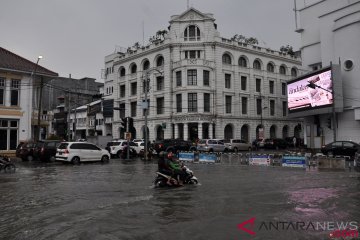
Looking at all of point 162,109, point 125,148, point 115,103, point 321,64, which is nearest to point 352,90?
point 321,64

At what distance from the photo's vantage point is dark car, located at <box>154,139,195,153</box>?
119 feet

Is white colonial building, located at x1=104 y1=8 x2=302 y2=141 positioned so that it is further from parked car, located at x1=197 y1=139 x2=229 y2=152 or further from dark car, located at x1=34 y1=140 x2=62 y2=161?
dark car, located at x1=34 y1=140 x2=62 y2=161

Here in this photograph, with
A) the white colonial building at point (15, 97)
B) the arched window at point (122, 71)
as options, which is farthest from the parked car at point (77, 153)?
the arched window at point (122, 71)

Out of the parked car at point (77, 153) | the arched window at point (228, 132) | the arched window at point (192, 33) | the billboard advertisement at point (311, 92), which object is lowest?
the parked car at point (77, 153)

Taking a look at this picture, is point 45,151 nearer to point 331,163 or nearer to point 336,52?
point 331,163

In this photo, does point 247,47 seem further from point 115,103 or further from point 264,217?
point 264,217

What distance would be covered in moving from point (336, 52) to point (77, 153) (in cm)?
2667

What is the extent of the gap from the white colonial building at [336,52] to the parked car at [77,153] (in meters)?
22.9

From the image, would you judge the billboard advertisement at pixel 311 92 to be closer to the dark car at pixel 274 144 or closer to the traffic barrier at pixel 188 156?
the dark car at pixel 274 144

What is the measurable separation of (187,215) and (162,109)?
44958 millimetres

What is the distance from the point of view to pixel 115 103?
60.5 m

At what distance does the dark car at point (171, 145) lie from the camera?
3619 cm

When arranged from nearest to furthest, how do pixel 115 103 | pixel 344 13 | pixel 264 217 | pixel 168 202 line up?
pixel 264 217, pixel 168 202, pixel 344 13, pixel 115 103

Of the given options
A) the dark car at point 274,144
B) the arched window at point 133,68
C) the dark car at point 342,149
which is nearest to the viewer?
the dark car at point 342,149
